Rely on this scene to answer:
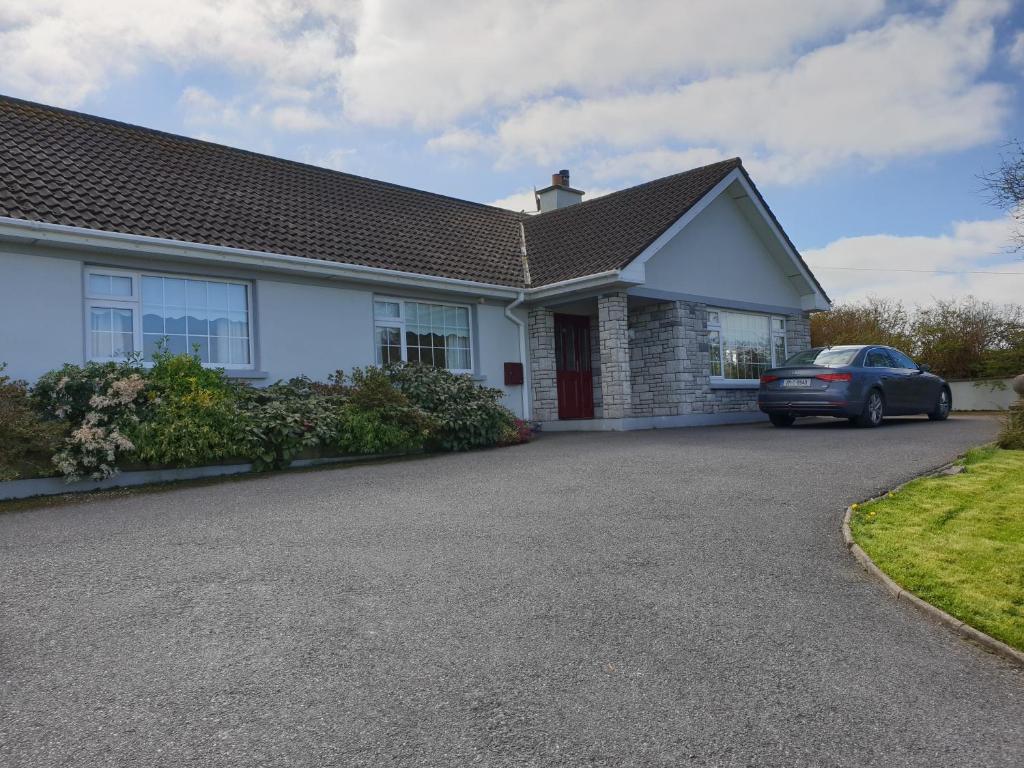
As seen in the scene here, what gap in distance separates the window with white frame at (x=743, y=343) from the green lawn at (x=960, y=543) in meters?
9.84

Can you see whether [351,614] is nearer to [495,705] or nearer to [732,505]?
[495,705]

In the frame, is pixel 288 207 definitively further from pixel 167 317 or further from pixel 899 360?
pixel 899 360

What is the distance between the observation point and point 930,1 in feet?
35.8

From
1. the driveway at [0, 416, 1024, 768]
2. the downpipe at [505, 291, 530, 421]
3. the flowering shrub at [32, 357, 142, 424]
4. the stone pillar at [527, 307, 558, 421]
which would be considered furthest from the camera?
the stone pillar at [527, 307, 558, 421]

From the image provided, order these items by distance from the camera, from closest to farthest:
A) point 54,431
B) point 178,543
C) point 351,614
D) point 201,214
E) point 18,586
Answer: point 351,614
point 18,586
point 178,543
point 54,431
point 201,214

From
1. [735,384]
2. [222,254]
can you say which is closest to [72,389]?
[222,254]

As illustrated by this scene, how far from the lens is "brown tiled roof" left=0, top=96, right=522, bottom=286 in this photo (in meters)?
11.4

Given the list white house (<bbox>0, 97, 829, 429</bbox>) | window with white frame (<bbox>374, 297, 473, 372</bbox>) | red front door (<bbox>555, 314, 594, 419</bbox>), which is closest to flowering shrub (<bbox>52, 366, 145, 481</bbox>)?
white house (<bbox>0, 97, 829, 429</bbox>)

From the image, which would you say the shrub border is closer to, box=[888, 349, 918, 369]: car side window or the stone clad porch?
the stone clad porch

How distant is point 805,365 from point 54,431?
11646 mm

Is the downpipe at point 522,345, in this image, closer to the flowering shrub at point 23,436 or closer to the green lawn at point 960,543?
the flowering shrub at point 23,436

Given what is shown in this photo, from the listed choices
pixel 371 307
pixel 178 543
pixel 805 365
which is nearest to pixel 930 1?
pixel 805 365

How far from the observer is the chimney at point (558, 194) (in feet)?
71.8

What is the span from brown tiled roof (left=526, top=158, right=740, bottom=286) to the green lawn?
8188mm
